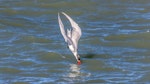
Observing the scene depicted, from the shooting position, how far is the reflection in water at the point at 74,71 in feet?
43.1

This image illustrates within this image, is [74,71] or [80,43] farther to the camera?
[80,43]

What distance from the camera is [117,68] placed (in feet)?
44.2

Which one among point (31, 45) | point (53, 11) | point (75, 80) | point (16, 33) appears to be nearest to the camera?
point (75, 80)

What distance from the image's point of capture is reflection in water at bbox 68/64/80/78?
1312 cm

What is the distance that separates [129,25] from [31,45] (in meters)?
2.55

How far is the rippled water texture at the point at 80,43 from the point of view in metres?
13.2

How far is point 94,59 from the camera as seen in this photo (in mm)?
14148

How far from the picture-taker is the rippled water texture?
1316cm

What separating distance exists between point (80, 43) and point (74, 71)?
201 cm

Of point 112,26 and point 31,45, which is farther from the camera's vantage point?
point 112,26

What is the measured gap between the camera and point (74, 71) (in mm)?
13328

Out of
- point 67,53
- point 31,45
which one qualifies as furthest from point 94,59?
point 31,45

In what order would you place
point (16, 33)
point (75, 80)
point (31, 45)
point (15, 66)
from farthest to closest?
1. point (16, 33)
2. point (31, 45)
3. point (15, 66)
4. point (75, 80)

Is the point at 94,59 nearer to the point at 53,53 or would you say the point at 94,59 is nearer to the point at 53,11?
the point at 53,53
